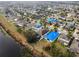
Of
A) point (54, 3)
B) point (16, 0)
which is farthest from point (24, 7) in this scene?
point (54, 3)

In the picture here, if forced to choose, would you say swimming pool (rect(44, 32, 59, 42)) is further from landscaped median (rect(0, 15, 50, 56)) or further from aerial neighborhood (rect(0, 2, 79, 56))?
landscaped median (rect(0, 15, 50, 56))

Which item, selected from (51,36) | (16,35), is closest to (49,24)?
(51,36)

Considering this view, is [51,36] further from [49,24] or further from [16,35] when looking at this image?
[16,35]

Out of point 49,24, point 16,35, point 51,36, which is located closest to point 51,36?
point 51,36

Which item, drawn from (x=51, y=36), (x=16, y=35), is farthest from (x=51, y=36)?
(x=16, y=35)

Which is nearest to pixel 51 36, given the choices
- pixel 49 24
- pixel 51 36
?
pixel 51 36

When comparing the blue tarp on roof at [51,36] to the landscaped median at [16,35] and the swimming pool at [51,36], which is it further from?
the landscaped median at [16,35]

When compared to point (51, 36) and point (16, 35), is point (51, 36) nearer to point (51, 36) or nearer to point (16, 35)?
point (51, 36)

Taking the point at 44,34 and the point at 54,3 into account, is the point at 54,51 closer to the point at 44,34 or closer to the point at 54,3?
the point at 44,34

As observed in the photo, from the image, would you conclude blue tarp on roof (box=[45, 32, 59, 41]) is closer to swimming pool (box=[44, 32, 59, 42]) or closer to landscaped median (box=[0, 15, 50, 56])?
swimming pool (box=[44, 32, 59, 42])

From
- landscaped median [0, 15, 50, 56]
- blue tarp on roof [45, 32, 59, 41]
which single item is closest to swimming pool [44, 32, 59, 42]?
blue tarp on roof [45, 32, 59, 41]

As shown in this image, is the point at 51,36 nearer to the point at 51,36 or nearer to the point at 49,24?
the point at 51,36
